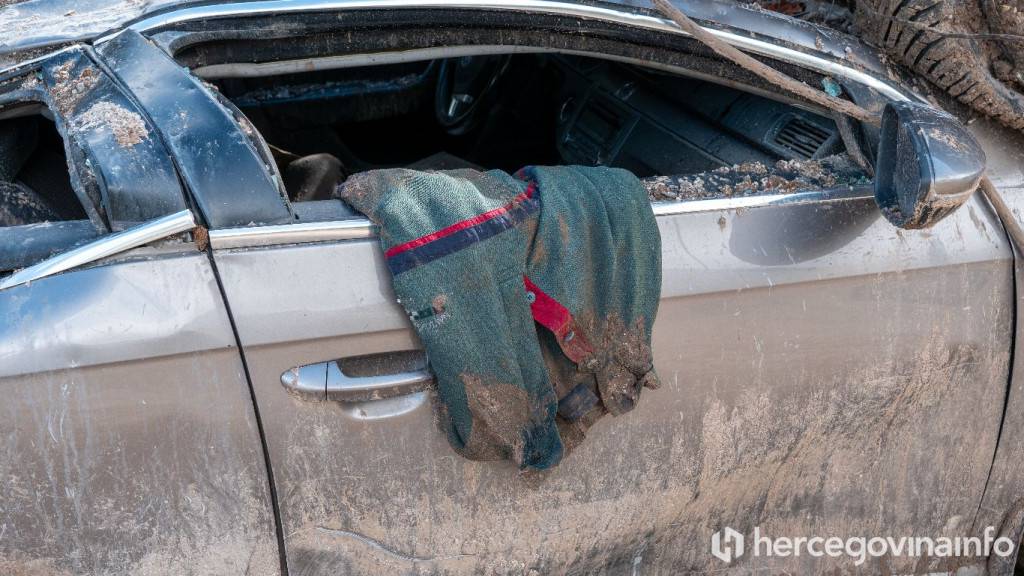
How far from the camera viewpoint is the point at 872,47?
6.56ft

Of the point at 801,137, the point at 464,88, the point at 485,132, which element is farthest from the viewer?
the point at 485,132

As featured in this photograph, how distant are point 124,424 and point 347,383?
36 cm

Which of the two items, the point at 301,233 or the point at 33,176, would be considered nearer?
the point at 301,233

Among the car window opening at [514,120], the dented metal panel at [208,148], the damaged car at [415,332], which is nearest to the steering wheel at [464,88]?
the car window opening at [514,120]

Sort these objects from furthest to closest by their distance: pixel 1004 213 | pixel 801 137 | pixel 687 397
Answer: pixel 801 137 < pixel 1004 213 < pixel 687 397

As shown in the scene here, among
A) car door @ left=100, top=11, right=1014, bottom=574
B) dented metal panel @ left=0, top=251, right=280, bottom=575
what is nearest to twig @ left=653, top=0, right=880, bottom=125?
car door @ left=100, top=11, right=1014, bottom=574

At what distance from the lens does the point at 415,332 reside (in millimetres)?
1496

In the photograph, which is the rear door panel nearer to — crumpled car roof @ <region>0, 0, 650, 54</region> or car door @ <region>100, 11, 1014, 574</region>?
car door @ <region>100, 11, 1014, 574</region>

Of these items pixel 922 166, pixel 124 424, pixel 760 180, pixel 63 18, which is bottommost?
pixel 124 424

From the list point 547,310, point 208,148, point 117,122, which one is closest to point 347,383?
point 547,310

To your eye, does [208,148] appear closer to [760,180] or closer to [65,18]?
[65,18]

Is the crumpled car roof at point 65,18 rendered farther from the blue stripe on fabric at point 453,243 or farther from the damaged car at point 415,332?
the blue stripe on fabric at point 453,243

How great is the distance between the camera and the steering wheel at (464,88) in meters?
3.08

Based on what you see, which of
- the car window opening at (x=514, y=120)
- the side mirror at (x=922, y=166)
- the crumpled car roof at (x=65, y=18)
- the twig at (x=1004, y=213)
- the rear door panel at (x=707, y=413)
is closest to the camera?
the rear door panel at (x=707, y=413)
